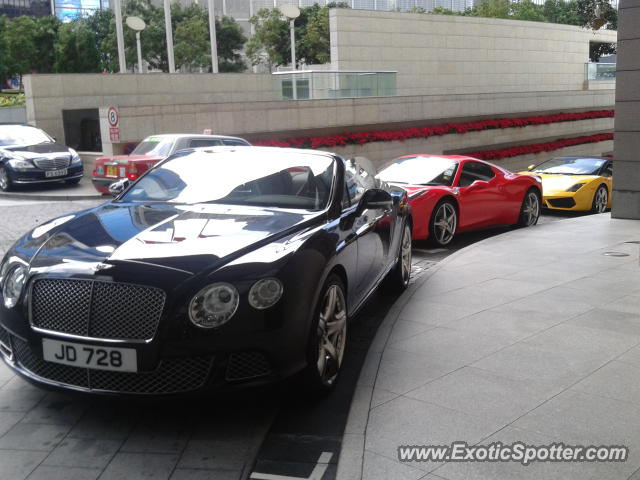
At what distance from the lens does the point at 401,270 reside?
23.9 feet

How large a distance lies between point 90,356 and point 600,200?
1352 centimetres

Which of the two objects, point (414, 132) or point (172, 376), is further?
point (414, 132)

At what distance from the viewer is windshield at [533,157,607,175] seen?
15820mm

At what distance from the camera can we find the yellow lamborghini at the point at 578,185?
14.9 metres

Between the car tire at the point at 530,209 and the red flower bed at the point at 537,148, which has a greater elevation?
the car tire at the point at 530,209

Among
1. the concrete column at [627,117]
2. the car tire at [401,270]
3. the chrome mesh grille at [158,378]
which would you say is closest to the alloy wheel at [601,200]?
the concrete column at [627,117]

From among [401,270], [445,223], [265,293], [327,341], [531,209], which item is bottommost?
[531,209]

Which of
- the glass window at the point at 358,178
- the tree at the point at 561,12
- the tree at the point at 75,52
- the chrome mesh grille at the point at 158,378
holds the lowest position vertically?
the chrome mesh grille at the point at 158,378

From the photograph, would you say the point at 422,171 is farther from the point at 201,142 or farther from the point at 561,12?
the point at 561,12

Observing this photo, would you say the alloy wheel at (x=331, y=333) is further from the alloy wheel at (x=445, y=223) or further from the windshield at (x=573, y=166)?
the windshield at (x=573, y=166)

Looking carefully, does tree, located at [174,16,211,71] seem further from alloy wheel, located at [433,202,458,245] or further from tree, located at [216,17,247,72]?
alloy wheel, located at [433,202,458,245]

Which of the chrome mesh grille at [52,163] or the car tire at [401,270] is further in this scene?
the chrome mesh grille at [52,163]

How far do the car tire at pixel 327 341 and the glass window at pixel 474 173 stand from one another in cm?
677

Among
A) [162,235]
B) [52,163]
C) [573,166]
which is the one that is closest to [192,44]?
[52,163]
